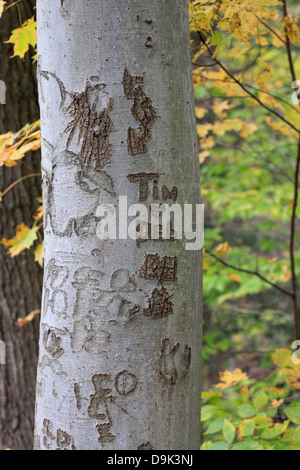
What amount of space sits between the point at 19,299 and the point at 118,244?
1530 millimetres

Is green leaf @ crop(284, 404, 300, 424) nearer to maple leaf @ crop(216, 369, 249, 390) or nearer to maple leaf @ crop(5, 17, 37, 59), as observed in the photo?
maple leaf @ crop(216, 369, 249, 390)

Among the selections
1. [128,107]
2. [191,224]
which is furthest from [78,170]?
[191,224]

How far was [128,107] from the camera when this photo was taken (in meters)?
0.93

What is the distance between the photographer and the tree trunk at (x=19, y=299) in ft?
7.21

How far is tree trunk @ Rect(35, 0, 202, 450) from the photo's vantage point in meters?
0.92

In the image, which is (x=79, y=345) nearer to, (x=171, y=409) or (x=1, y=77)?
(x=171, y=409)

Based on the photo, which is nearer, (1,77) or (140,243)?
(140,243)

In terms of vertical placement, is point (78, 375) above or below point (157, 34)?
below

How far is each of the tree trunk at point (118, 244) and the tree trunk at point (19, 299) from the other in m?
1.30

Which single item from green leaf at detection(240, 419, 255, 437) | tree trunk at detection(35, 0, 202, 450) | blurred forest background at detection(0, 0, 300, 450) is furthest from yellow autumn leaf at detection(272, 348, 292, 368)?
tree trunk at detection(35, 0, 202, 450)

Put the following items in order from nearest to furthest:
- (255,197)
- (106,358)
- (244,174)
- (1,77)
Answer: (106,358) → (1,77) → (255,197) → (244,174)

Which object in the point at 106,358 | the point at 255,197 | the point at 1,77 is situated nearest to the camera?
the point at 106,358

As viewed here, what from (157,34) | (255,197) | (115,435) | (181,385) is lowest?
(115,435)

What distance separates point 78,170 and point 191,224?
30 cm
